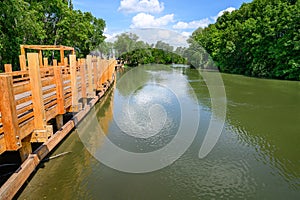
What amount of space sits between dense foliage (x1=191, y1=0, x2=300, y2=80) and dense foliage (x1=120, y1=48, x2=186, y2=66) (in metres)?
24.4

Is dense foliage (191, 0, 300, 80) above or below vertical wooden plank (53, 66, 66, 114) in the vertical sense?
above

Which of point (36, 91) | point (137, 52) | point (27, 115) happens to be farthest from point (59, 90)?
point (137, 52)

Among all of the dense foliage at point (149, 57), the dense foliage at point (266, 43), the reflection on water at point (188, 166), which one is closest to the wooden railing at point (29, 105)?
the reflection on water at point (188, 166)

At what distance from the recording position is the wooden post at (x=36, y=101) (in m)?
3.78

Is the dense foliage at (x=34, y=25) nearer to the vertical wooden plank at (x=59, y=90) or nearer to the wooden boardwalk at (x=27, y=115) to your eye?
the vertical wooden plank at (x=59, y=90)

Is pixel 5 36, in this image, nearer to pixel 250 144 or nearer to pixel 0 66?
pixel 0 66

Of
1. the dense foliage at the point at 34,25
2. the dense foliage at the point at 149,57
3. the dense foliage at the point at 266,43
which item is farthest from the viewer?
the dense foliage at the point at 149,57

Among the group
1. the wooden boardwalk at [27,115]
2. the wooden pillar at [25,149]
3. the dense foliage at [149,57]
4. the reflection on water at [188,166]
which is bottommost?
the reflection on water at [188,166]

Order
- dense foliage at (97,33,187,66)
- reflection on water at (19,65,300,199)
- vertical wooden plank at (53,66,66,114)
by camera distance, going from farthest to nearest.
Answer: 1. dense foliage at (97,33,187,66)
2. vertical wooden plank at (53,66,66,114)
3. reflection on water at (19,65,300,199)

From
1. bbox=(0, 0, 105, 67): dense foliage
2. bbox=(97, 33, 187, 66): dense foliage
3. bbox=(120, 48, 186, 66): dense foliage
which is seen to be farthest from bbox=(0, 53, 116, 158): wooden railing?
bbox=(120, 48, 186, 66): dense foliage

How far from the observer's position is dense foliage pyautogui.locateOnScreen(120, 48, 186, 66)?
5569cm

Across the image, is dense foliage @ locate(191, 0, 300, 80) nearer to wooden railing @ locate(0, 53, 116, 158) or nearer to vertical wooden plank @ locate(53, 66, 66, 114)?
vertical wooden plank @ locate(53, 66, 66, 114)

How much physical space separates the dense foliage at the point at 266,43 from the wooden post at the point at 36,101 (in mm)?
22490

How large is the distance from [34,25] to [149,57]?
49854 mm
